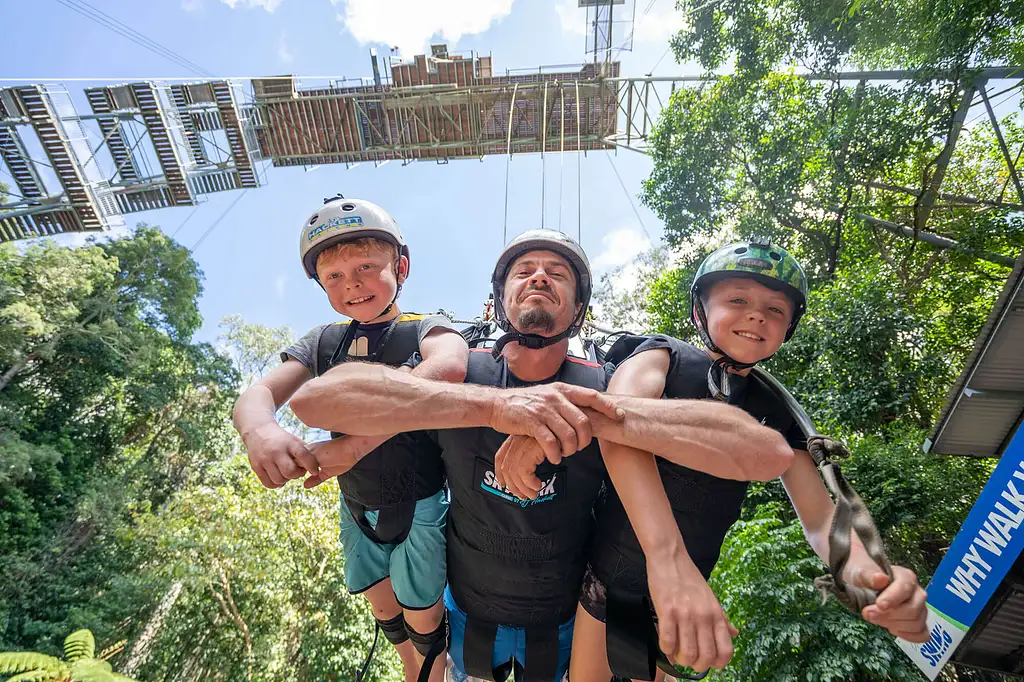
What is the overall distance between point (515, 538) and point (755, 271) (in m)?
1.85

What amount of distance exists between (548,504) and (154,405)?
64.6 feet

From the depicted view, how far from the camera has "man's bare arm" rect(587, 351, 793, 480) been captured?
151 cm

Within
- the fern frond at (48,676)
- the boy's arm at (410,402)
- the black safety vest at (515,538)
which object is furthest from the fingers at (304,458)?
the fern frond at (48,676)

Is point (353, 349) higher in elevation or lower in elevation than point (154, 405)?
higher

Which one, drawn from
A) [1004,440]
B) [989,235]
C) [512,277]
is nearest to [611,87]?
[989,235]

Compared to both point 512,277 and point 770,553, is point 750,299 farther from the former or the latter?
point 770,553

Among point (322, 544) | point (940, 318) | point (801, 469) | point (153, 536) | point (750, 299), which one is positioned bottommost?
point (153, 536)

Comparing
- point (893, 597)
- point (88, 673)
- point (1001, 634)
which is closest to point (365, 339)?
point (893, 597)

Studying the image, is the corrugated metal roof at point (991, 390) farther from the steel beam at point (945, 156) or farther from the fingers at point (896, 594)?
the fingers at point (896, 594)

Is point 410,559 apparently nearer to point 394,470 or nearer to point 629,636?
point 394,470

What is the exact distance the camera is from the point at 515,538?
2.25 m

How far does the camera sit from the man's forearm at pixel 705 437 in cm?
151

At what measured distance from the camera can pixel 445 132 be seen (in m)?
19.0

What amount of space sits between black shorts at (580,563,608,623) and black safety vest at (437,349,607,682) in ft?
0.18
